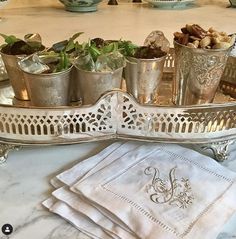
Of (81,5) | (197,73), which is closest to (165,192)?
(197,73)

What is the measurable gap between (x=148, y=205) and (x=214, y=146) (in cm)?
16

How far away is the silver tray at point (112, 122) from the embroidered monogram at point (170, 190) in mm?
63

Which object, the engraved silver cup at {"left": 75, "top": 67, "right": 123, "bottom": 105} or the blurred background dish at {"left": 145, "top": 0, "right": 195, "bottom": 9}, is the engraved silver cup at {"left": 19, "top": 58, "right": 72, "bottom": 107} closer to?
the engraved silver cup at {"left": 75, "top": 67, "right": 123, "bottom": 105}

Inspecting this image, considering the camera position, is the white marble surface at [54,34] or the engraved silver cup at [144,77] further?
the engraved silver cup at [144,77]

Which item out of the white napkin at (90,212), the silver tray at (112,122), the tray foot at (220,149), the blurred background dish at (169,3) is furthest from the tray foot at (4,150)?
the blurred background dish at (169,3)

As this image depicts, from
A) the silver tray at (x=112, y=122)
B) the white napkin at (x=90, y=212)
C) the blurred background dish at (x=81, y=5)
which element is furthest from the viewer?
the blurred background dish at (x=81, y=5)

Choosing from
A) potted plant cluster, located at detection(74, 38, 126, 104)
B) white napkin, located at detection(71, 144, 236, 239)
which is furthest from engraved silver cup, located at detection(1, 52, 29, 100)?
white napkin, located at detection(71, 144, 236, 239)

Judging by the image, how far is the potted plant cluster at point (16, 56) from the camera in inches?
24.2

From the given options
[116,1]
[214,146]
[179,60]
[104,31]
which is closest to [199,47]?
[179,60]

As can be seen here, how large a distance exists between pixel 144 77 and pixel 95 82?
0.09 metres

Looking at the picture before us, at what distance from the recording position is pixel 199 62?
60 cm

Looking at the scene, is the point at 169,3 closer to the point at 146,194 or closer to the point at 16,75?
the point at 16,75

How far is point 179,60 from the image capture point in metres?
0.64

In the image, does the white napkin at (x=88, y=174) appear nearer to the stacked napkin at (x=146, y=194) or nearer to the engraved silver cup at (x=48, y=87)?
the stacked napkin at (x=146, y=194)
